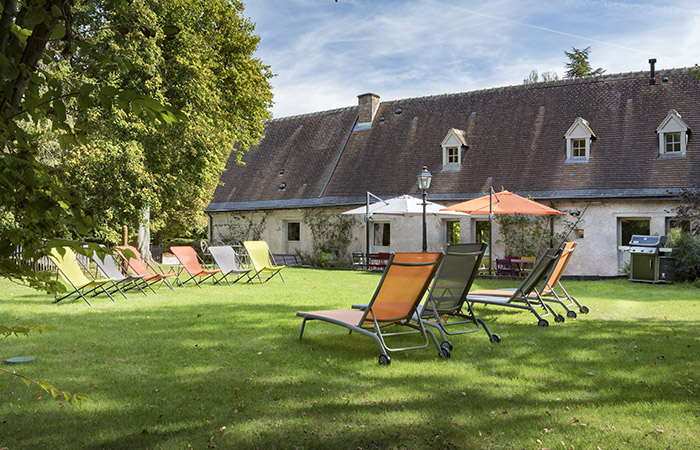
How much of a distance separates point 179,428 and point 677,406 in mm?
3529

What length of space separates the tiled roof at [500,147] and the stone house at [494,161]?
0.16 ft

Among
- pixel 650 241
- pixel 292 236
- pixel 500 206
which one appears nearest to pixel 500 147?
pixel 500 206

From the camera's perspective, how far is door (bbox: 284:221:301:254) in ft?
80.0

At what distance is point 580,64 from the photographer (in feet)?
127

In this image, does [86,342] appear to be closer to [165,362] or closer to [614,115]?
[165,362]

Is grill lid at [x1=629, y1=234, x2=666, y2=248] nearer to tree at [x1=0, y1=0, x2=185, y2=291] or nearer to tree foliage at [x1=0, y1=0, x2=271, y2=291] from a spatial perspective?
tree foliage at [x1=0, y1=0, x2=271, y2=291]

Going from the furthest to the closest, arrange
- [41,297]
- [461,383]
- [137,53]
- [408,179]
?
1. [408,179]
2. [137,53]
3. [41,297]
4. [461,383]

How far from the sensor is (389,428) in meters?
3.65

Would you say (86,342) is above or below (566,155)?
below

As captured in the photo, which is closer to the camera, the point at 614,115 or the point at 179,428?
the point at 179,428

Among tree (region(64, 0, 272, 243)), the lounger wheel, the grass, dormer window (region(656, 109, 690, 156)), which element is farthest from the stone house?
the lounger wheel

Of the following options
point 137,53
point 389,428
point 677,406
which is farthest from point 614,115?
point 389,428

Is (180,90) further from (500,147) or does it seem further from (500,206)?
(500,147)

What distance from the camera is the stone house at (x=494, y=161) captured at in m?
17.8
